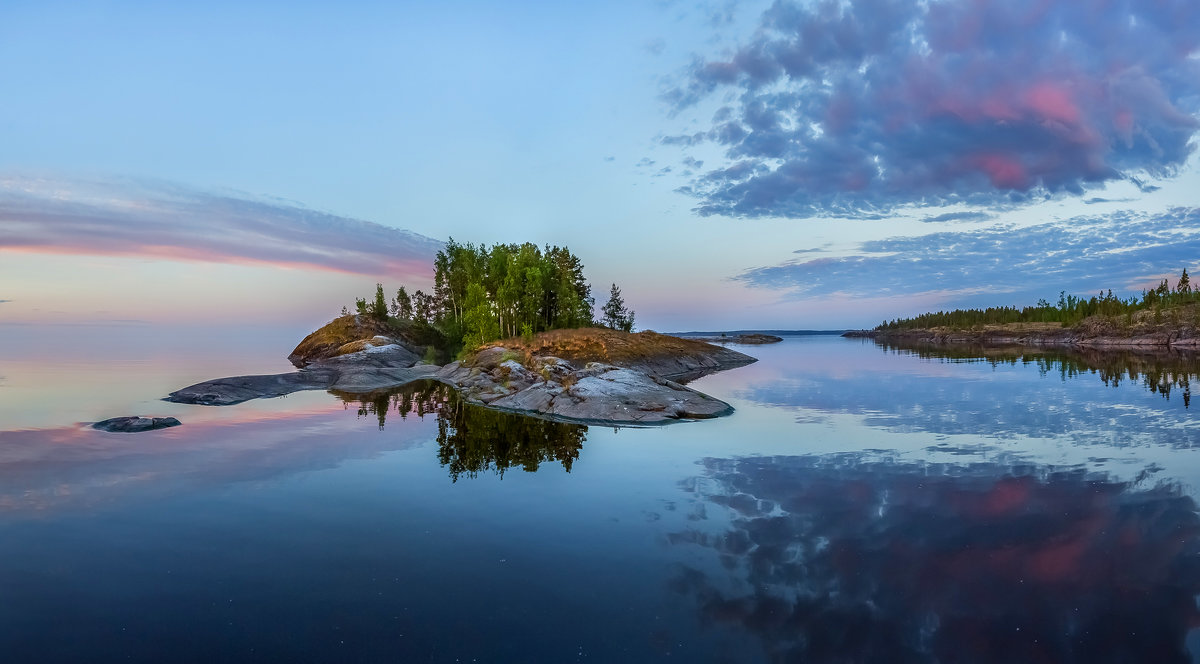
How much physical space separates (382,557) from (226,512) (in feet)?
23.7

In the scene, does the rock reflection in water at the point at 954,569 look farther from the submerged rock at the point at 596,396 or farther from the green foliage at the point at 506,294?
the green foliage at the point at 506,294

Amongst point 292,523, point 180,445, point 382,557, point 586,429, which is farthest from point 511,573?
point 180,445

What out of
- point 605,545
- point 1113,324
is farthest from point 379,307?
point 1113,324

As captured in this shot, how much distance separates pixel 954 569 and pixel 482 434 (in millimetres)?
23262

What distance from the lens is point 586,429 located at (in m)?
31.4

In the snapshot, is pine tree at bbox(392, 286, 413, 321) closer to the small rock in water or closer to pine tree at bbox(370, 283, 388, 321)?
pine tree at bbox(370, 283, 388, 321)

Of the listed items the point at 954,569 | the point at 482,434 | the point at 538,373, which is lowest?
the point at 954,569

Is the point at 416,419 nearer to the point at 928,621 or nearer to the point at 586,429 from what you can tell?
the point at 586,429

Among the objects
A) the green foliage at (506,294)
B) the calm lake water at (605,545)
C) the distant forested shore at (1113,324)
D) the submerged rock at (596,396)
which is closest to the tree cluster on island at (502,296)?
the green foliage at (506,294)

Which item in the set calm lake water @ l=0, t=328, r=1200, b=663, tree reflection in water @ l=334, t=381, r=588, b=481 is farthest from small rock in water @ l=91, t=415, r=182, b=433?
tree reflection in water @ l=334, t=381, r=588, b=481

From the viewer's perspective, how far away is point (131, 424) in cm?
3003

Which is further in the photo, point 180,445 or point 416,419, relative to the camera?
point 416,419

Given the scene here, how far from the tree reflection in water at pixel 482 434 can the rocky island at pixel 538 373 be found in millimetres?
2489

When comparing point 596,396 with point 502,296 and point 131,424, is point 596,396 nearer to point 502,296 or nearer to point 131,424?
point 131,424
